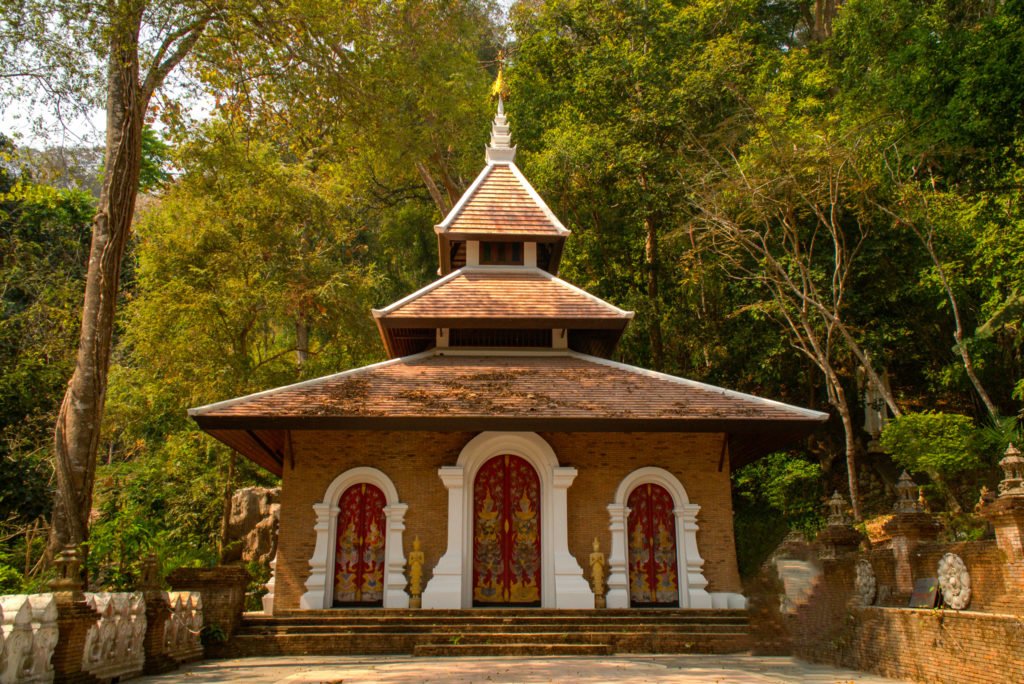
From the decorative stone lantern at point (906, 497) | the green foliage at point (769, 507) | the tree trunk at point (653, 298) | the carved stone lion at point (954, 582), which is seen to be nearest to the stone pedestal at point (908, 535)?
the decorative stone lantern at point (906, 497)

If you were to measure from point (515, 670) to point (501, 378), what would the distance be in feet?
18.2

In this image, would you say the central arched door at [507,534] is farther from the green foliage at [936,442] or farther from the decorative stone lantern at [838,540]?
the green foliage at [936,442]

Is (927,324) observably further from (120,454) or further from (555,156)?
(120,454)

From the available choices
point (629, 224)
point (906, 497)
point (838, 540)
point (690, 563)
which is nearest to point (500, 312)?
point (690, 563)

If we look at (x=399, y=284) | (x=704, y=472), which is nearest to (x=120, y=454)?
(x=399, y=284)

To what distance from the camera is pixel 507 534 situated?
1255 centimetres

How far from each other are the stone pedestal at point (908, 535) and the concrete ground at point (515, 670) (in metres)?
1.17

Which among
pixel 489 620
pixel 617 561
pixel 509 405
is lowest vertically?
pixel 489 620

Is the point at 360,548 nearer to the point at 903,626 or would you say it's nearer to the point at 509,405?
the point at 509,405

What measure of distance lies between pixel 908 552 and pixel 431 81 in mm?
11191

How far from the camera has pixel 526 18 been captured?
25578mm

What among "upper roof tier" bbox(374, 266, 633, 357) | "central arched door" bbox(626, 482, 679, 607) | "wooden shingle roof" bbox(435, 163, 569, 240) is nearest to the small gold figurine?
"central arched door" bbox(626, 482, 679, 607)

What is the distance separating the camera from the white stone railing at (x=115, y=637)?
7633 millimetres

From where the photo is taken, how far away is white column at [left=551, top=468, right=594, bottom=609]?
11945mm
